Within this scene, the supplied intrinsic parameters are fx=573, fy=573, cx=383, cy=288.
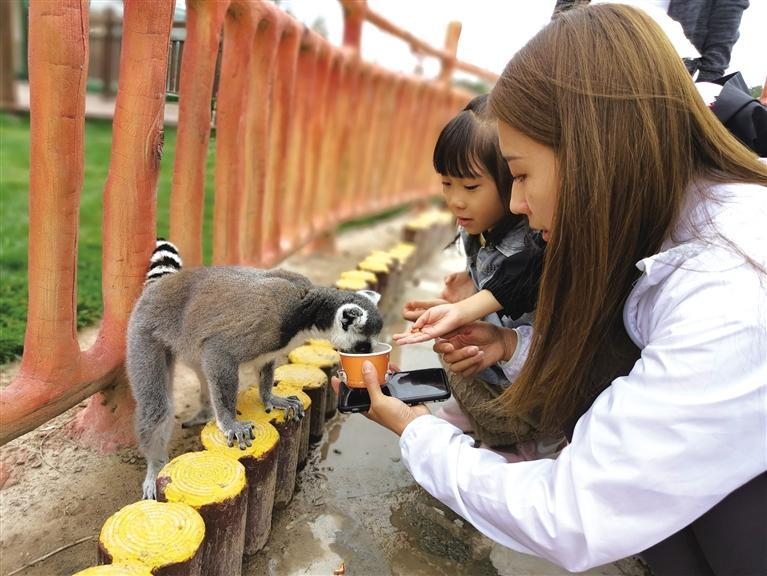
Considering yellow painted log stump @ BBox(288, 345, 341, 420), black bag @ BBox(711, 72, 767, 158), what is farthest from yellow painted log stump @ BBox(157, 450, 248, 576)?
black bag @ BBox(711, 72, 767, 158)

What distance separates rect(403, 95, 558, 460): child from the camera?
80.0 inches

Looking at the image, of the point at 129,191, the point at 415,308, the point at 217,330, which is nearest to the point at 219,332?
the point at 217,330

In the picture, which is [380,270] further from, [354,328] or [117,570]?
[117,570]

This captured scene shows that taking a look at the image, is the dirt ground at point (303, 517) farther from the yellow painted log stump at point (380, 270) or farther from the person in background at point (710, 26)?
the person in background at point (710, 26)

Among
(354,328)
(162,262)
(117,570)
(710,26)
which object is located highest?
(710,26)

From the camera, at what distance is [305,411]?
2.12m

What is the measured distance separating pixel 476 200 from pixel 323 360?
94 cm

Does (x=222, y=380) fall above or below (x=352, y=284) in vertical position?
above

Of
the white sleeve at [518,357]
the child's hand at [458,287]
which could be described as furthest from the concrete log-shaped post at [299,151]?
the white sleeve at [518,357]

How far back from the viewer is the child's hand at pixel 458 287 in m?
2.66

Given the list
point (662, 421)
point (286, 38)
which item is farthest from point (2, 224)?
point (662, 421)

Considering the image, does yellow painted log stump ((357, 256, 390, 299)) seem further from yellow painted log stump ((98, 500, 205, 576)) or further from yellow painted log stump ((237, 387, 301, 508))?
yellow painted log stump ((98, 500, 205, 576))

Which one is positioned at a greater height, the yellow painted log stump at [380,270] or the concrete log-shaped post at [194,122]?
the concrete log-shaped post at [194,122]

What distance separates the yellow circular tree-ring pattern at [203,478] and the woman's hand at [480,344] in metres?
0.78
